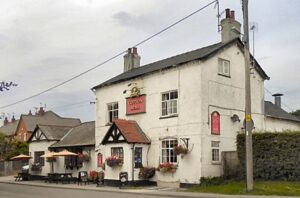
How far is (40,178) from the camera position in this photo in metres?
44.4

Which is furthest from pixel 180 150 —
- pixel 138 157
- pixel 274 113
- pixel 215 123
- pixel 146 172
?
pixel 274 113

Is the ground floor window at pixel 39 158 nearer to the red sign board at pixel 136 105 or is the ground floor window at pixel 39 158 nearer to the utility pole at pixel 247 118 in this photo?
the red sign board at pixel 136 105

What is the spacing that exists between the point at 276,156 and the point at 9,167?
1448 inches

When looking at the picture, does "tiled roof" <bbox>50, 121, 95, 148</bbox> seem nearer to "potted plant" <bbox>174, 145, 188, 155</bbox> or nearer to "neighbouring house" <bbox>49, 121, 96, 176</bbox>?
"neighbouring house" <bbox>49, 121, 96, 176</bbox>

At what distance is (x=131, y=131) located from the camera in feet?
105

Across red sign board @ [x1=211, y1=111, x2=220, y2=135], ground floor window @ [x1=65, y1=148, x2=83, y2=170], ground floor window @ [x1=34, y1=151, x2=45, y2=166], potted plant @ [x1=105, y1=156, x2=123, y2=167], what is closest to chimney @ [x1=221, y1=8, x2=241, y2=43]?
red sign board @ [x1=211, y1=111, x2=220, y2=135]

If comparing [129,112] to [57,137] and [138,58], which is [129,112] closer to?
[138,58]

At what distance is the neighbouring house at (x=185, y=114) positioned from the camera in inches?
1147

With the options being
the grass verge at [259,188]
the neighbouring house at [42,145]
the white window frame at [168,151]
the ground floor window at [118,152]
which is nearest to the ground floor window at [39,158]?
the neighbouring house at [42,145]

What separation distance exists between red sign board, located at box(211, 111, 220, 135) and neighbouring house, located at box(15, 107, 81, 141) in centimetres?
5309

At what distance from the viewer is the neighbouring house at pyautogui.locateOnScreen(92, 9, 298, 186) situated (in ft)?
95.6

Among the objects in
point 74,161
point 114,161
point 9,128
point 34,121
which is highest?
point 34,121

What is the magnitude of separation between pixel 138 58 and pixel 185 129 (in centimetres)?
1239

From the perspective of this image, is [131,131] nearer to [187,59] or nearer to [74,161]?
[187,59]
